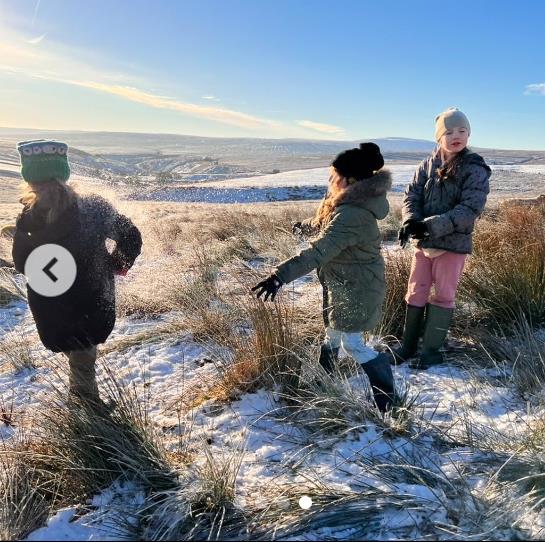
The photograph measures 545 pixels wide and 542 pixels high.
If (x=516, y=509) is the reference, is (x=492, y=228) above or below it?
above

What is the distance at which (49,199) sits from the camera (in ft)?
8.29

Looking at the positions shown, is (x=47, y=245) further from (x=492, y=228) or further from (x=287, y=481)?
(x=492, y=228)

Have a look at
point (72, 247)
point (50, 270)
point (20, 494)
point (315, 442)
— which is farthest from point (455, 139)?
point (20, 494)

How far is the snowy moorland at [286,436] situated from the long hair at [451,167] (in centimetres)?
98

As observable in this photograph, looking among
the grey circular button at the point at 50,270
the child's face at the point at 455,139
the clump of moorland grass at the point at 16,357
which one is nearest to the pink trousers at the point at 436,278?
the child's face at the point at 455,139

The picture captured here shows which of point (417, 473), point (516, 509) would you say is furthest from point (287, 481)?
point (516, 509)

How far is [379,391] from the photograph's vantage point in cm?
257

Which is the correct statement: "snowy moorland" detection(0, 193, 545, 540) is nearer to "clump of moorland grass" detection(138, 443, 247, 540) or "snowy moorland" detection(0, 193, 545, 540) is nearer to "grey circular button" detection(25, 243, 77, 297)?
"clump of moorland grass" detection(138, 443, 247, 540)

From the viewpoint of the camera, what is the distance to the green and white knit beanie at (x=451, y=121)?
313 cm

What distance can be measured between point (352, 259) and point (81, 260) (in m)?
1.51

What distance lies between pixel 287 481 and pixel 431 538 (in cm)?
63

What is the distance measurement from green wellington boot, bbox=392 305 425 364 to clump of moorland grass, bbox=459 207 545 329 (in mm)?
539

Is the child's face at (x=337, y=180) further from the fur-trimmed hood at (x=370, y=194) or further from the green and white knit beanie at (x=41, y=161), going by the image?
the green and white knit beanie at (x=41, y=161)

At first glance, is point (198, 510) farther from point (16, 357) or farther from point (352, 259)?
point (16, 357)
